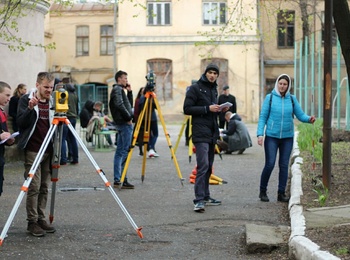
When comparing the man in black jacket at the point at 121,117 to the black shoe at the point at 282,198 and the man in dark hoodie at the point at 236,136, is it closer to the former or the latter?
the black shoe at the point at 282,198

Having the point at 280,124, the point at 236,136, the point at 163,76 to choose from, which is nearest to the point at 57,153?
the point at 280,124

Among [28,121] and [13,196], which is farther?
[13,196]

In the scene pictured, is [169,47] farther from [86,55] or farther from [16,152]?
[16,152]

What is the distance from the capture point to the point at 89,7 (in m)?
55.3

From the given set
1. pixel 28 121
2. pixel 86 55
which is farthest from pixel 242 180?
pixel 86 55

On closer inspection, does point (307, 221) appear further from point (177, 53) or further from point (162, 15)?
point (162, 15)

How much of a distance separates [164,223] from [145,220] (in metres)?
0.34

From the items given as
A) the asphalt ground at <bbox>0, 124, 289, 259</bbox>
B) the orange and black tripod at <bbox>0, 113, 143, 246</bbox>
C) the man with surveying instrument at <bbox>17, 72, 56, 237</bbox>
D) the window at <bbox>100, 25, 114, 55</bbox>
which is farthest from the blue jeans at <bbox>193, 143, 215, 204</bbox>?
the window at <bbox>100, 25, 114, 55</bbox>

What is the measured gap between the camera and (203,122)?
36.7 ft

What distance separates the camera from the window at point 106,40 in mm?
54531

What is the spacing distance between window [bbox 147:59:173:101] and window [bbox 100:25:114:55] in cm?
735

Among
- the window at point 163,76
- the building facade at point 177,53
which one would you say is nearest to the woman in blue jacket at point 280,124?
the building facade at point 177,53

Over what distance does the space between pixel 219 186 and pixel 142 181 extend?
1492 mm

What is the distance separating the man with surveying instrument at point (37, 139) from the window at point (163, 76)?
38.2 metres
